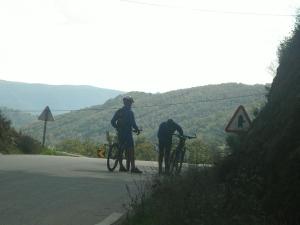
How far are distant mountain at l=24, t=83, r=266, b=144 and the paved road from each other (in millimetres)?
99793

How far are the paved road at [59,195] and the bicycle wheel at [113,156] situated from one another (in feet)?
3.54

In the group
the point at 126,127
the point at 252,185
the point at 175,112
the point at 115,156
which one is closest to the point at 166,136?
the point at 126,127

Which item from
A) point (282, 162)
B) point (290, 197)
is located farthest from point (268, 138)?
point (290, 197)

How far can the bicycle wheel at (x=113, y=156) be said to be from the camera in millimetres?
17125

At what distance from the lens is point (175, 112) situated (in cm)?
13988

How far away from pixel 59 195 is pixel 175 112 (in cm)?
12910

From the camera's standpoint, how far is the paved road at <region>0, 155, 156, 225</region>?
8828 millimetres

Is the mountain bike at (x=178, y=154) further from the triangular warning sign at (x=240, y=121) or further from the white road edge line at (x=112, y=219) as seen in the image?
the white road edge line at (x=112, y=219)

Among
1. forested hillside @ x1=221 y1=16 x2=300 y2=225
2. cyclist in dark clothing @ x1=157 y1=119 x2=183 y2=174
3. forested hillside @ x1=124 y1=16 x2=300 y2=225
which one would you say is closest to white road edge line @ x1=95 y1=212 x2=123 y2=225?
forested hillside @ x1=124 y1=16 x2=300 y2=225

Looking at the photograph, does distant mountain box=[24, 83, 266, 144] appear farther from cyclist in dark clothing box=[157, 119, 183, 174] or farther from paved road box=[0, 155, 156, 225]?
paved road box=[0, 155, 156, 225]

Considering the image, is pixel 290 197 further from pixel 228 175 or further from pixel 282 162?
pixel 228 175

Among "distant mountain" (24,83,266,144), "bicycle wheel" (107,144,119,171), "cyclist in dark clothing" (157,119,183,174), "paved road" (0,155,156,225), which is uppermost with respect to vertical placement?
"distant mountain" (24,83,266,144)

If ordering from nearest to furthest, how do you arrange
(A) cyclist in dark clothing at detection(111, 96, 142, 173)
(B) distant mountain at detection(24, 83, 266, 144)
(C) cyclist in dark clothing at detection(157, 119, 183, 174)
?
(C) cyclist in dark clothing at detection(157, 119, 183, 174)
(A) cyclist in dark clothing at detection(111, 96, 142, 173)
(B) distant mountain at detection(24, 83, 266, 144)

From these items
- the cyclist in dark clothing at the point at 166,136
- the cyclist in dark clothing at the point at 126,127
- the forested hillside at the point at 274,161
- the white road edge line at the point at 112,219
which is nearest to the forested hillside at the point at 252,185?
the forested hillside at the point at 274,161
